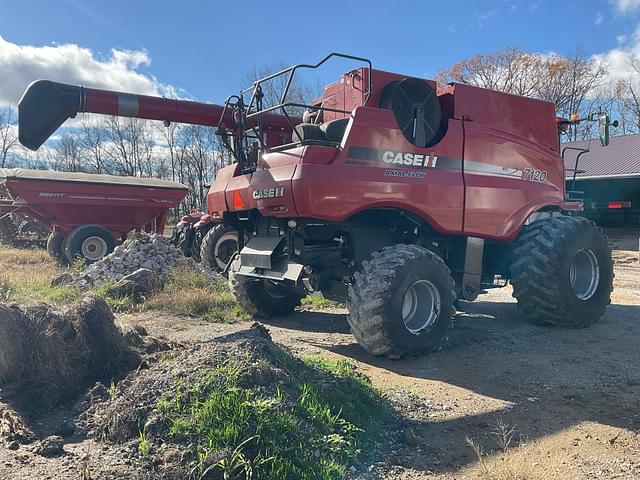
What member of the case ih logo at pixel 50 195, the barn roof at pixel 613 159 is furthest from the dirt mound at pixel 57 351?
the barn roof at pixel 613 159

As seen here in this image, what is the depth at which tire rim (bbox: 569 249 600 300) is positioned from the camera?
7008mm

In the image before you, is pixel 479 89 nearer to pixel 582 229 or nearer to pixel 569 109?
pixel 582 229

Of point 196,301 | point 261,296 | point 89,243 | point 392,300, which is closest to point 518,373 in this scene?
point 392,300

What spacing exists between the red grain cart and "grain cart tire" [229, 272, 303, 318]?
7616mm

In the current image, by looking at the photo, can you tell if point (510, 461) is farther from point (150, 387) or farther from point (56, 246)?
point (56, 246)

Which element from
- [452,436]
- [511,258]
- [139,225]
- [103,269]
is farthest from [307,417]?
[139,225]

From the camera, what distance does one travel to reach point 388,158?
5.42 m

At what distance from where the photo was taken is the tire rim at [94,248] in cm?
1350

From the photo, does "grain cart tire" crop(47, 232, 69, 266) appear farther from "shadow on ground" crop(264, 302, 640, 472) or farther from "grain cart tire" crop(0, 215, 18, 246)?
"shadow on ground" crop(264, 302, 640, 472)

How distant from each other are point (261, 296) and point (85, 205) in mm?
8634

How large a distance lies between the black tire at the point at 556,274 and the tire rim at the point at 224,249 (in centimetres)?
548

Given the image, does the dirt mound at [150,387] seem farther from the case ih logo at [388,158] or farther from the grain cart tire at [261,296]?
the grain cart tire at [261,296]

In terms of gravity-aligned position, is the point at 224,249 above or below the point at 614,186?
below

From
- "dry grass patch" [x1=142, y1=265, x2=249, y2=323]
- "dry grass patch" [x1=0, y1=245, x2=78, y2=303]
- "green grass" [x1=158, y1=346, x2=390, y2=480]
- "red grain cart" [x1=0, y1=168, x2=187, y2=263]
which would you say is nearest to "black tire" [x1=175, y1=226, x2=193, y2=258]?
"red grain cart" [x1=0, y1=168, x2=187, y2=263]
